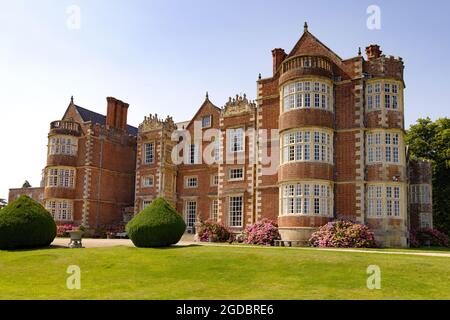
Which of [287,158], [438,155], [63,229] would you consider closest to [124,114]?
[63,229]

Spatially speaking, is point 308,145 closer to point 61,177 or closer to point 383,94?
point 383,94

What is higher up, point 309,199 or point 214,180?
point 214,180

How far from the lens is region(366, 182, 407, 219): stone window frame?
3006 centimetres

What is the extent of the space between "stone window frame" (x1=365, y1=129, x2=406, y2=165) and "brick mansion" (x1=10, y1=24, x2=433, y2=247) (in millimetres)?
66

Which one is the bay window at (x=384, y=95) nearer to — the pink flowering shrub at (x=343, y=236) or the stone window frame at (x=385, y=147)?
the stone window frame at (x=385, y=147)

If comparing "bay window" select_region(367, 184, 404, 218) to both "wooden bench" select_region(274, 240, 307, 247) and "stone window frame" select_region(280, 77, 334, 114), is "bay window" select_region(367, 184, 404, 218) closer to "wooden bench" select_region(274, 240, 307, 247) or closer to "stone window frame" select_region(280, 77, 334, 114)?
"wooden bench" select_region(274, 240, 307, 247)

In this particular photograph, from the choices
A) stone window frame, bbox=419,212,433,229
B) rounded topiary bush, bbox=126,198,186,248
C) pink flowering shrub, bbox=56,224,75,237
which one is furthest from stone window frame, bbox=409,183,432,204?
pink flowering shrub, bbox=56,224,75,237

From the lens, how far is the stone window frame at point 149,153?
44984 mm

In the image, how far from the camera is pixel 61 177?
4569 cm

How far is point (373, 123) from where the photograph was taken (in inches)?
1216

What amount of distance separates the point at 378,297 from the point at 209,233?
22.5 meters

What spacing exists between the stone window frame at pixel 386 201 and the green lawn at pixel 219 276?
11.6m

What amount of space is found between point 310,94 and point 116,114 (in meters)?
24.7

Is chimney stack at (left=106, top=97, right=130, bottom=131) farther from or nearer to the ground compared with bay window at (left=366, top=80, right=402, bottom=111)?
farther from the ground
